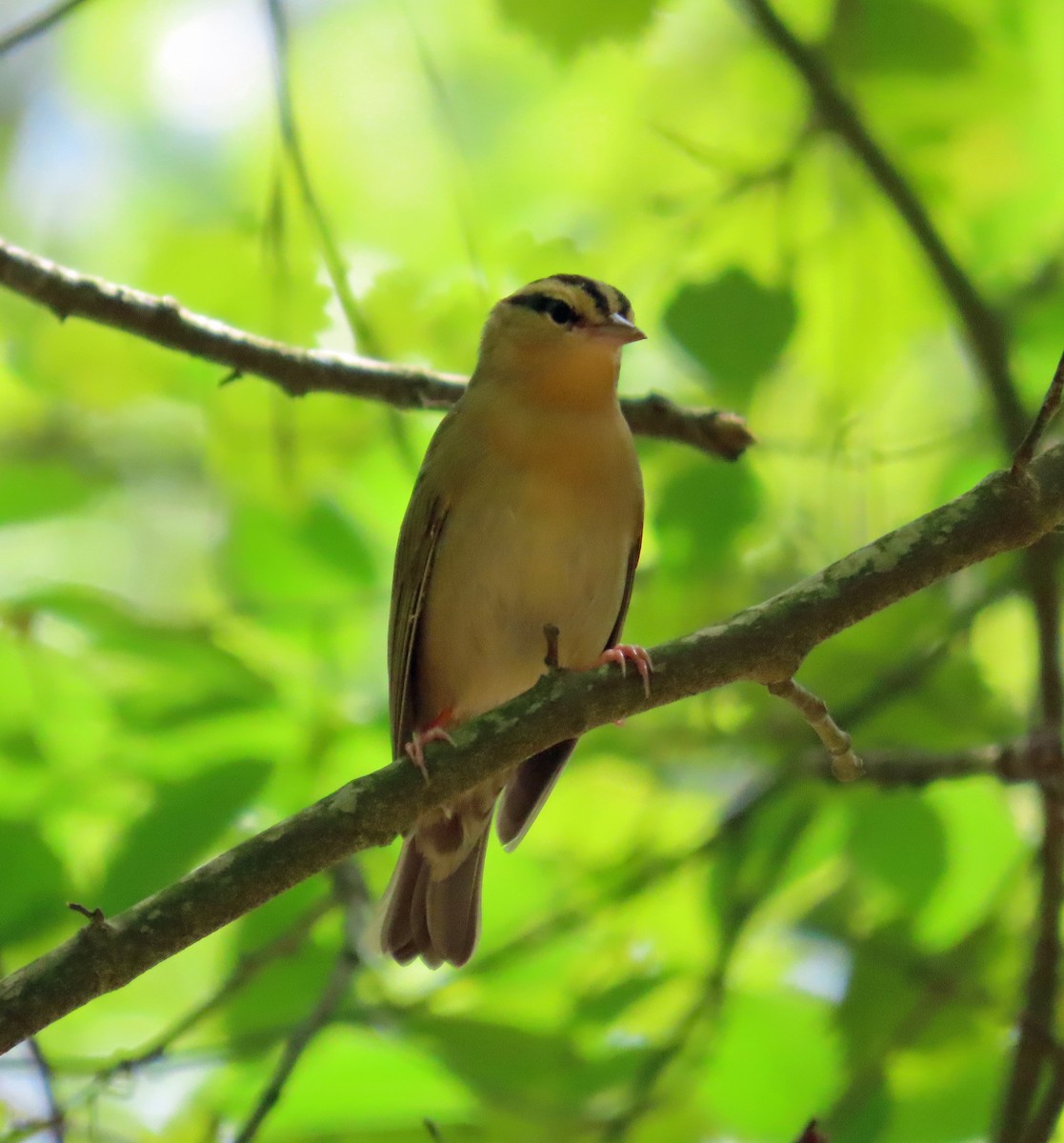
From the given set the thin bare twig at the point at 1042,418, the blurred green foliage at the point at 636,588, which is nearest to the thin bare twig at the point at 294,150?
the blurred green foliage at the point at 636,588

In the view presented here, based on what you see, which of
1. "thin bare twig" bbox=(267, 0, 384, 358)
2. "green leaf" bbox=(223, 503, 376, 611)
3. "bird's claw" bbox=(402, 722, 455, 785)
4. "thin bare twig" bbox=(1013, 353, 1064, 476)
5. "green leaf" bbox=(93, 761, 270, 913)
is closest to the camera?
"thin bare twig" bbox=(1013, 353, 1064, 476)

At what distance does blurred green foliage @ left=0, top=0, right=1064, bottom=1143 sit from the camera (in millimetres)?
4211

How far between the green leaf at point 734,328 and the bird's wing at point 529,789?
78 cm

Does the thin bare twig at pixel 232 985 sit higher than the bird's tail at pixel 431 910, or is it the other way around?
the bird's tail at pixel 431 910

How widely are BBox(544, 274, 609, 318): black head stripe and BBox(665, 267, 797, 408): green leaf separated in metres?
0.57

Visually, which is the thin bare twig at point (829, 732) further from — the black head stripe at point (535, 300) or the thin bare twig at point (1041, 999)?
the black head stripe at point (535, 300)

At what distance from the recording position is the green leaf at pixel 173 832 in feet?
12.4

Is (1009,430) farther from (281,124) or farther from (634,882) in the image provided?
(281,124)

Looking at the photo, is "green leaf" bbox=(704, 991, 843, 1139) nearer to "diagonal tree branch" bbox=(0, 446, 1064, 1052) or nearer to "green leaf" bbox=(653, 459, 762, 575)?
"green leaf" bbox=(653, 459, 762, 575)

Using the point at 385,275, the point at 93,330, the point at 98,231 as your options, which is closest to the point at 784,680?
the point at 385,275

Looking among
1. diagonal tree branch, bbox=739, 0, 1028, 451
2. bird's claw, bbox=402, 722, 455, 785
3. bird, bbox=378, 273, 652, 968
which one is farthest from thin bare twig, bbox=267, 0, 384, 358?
bird's claw, bbox=402, 722, 455, 785

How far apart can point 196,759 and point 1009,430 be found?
269 centimetres

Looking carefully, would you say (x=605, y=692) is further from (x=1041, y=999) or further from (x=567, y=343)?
(x=567, y=343)

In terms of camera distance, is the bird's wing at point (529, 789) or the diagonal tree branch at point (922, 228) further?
→ the bird's wing at point (529, 789)
